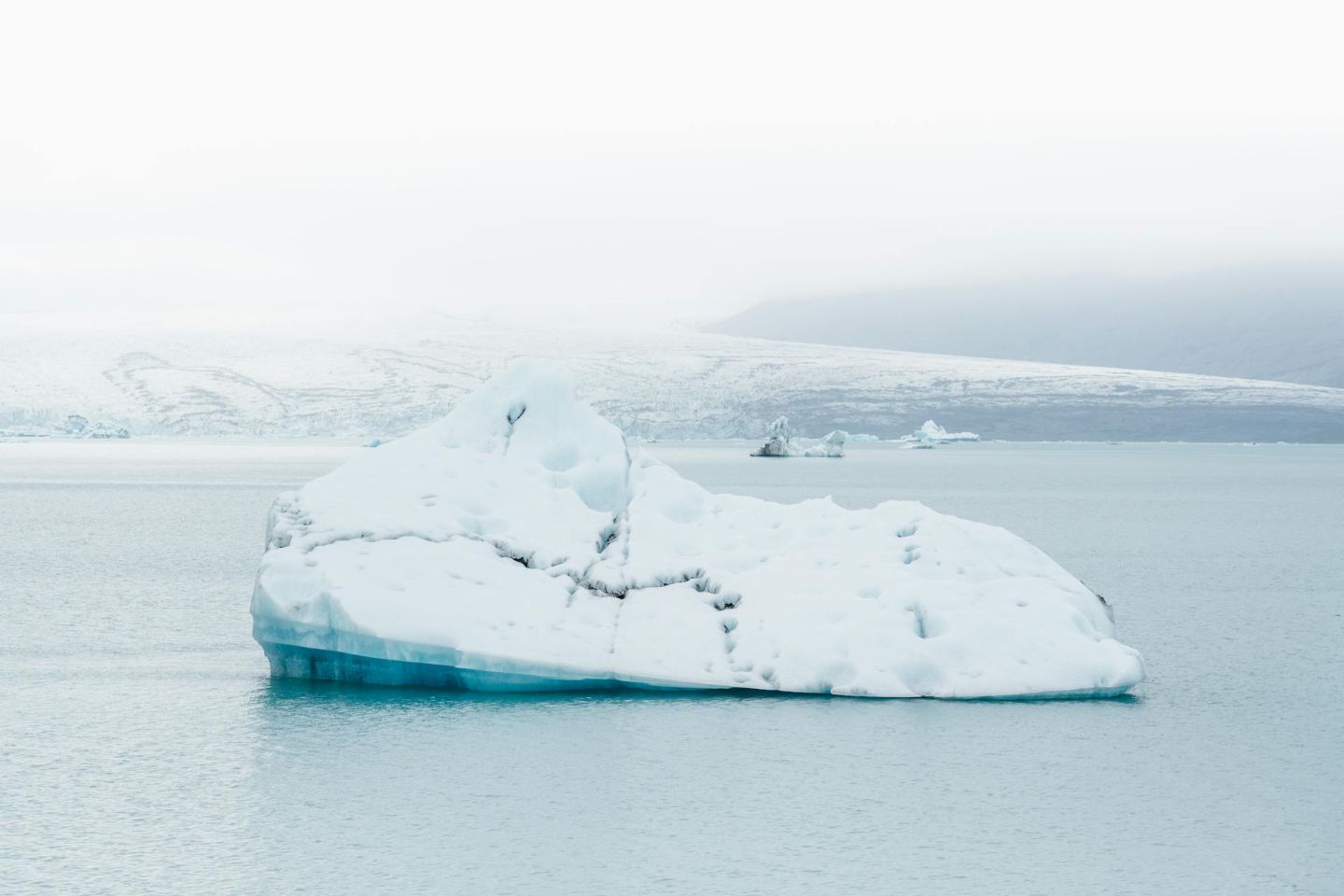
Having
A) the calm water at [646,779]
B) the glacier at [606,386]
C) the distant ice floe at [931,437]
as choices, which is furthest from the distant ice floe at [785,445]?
the calm water at [646,779]

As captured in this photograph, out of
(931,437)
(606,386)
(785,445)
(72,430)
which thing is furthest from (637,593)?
(606,386)

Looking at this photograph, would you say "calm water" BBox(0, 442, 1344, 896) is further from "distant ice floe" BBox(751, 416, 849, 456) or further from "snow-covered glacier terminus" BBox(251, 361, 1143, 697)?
"distant ice floe" BBox(751, 416, 849, 456)

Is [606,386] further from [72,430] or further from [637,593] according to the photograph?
[637,593]

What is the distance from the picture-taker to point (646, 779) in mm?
8164

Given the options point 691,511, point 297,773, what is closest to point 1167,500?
point 691,511

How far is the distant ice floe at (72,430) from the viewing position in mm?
77125

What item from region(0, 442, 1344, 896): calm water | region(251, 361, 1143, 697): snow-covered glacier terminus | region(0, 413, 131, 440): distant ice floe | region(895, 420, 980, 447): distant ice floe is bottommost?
region(0, 413, 131, 440): distant ice floe

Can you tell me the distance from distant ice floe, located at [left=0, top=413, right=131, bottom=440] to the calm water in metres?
66.8

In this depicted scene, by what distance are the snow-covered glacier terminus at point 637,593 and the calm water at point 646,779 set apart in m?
0.30

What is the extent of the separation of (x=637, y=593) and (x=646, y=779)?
144 inches

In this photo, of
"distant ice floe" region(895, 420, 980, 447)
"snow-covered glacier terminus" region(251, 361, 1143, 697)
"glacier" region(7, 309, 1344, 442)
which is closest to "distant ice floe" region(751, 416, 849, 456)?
"distant ice floe" region(895, 420, 980, 447)

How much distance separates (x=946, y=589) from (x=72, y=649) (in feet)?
25.7

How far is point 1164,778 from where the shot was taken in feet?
27.1

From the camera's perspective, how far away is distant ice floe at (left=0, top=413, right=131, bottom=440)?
77.1 m
